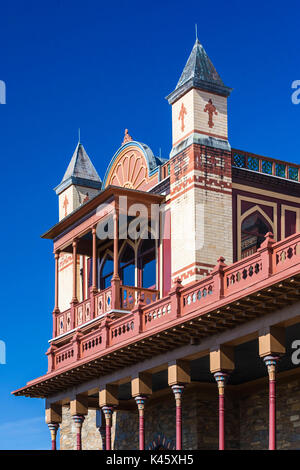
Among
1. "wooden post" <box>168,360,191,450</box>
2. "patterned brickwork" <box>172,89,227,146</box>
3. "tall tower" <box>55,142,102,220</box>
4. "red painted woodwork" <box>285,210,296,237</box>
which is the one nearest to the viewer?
"wooden post" <box>168,360,191,450</box>

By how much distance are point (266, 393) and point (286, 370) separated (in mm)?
1851

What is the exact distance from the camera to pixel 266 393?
29.2 meters

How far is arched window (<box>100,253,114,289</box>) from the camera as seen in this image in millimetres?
37062

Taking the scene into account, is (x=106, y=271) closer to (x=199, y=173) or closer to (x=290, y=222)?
(x=199, y=173)

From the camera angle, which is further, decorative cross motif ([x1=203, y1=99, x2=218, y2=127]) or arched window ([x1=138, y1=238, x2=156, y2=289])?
arched window ([x1=138, y1=238, x2=156, y2=289])

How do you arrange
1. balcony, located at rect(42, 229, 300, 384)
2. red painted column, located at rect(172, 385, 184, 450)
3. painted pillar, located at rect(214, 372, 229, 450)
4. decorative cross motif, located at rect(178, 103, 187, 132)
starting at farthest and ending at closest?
1. decorative cross motif, located at rect(178, 103, 187, 132)
2. red painted column, located at rect(172, 385, 184, 450)
3. painted pillar, located at rect(214, 372, 229, 450)
4. balcony, located at rect(42, 229, 300, 384)

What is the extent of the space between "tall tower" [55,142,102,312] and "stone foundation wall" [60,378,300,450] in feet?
27.6

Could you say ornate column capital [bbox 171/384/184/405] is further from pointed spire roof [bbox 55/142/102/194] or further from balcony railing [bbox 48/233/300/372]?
pointed spire roof [bbox 55/142/102/194]

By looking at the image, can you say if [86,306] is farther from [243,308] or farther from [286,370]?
[243,308]

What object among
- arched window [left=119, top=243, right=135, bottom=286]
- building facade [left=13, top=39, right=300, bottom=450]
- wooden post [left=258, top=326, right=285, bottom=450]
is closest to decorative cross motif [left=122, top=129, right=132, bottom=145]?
building facade [left=13, top=39, right=300, bottom=450]

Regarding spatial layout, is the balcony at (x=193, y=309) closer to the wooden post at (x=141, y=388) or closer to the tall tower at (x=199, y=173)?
the wooden post at (x=141, y=388)

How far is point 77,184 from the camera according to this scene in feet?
136

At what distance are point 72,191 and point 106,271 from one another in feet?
17.3
